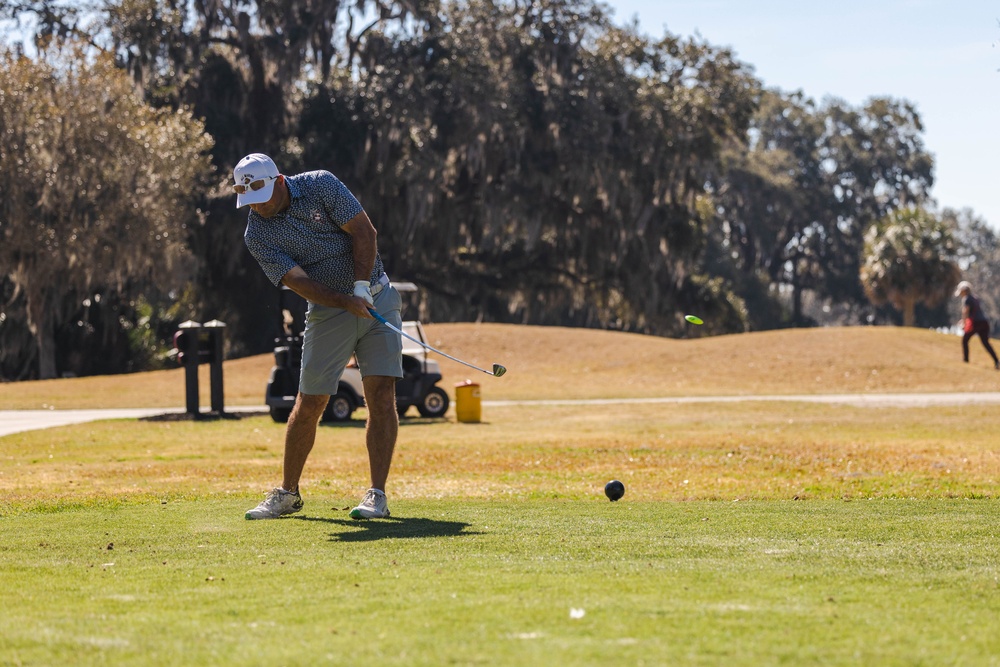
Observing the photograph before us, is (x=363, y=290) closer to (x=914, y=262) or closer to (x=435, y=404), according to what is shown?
(x=435, y=404)

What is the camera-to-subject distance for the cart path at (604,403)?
20297 mm

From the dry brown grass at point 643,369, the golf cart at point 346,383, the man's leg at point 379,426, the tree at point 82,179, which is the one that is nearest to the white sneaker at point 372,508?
the man's leg at point 379,426

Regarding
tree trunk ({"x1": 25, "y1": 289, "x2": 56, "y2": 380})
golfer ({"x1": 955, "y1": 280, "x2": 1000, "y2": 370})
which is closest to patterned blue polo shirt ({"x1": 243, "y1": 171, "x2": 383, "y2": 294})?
golfer ({"x1": 955, "y1": 280, "x2": 1000, "y2": 370})

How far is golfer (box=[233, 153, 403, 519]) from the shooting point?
723 centimetres

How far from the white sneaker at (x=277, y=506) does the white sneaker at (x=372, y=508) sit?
13.7 inches

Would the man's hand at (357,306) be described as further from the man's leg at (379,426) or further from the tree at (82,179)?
the tree at (82,179)

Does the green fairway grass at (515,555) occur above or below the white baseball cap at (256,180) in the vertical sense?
below

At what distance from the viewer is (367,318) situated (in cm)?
744

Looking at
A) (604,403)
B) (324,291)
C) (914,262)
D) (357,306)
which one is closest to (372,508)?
(357,306)

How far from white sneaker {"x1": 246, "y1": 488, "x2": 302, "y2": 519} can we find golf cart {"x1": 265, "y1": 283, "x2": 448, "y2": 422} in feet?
33.9

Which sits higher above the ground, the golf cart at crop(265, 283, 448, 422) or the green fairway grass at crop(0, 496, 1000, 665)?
the golf cart at crop(265, 283, 448, 422)

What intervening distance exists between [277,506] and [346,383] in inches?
483

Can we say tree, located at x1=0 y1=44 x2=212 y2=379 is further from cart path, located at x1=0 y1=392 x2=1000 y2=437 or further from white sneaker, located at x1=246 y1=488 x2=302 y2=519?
white sneaker, located at x1=246 y1=488 x2=302 y2=519

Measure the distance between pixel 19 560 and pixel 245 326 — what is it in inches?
1373
